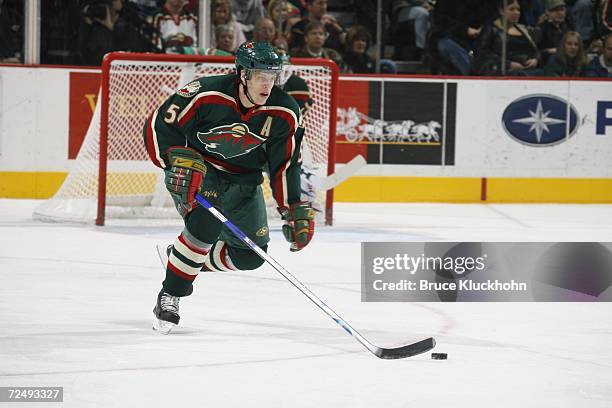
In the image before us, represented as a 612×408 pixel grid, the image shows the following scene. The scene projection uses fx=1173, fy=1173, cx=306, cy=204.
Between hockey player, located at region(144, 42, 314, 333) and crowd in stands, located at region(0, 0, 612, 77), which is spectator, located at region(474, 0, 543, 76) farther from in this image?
hockey player, located at region(144, 42, 314, 333)

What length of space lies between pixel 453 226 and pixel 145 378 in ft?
14.3

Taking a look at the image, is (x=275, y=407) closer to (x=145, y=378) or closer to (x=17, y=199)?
(x=145, y=378)

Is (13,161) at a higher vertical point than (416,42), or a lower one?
lower

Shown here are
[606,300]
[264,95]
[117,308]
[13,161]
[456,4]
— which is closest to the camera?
[264,95]

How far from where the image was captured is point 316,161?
7.55 metres

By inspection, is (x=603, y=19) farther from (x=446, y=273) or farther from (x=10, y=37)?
(x=446, y=273)

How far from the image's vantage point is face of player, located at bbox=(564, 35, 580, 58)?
8.80 meters

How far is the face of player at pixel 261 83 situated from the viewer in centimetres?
361

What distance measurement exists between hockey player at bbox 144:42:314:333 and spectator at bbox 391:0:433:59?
5.00 metres

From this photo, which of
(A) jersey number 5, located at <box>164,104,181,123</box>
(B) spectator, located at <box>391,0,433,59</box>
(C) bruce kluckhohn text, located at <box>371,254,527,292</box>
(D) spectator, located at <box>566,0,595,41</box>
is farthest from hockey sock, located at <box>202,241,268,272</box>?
(D) spectator, located at <box>566,0,595,41</box>

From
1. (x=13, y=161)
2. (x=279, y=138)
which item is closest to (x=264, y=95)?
(x=279, y=138)

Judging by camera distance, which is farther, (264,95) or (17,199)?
(17,199)

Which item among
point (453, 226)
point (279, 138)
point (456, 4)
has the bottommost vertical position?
point (453, 226)

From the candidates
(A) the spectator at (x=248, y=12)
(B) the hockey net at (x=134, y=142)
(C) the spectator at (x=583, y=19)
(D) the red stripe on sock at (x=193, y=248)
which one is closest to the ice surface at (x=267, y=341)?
(D) the red stripe on sock at (x=193, y=248)
